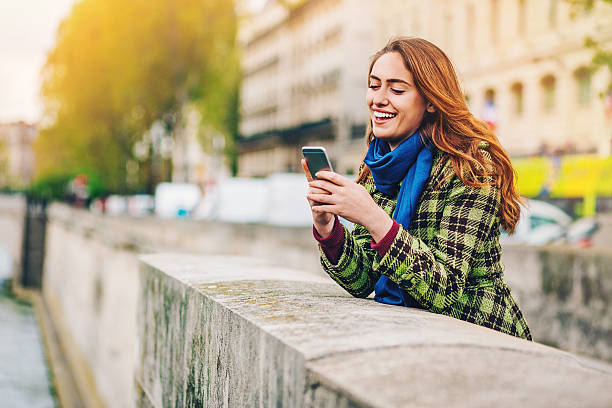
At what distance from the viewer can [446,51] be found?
3294cm

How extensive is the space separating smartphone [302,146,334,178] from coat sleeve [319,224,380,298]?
351 mm

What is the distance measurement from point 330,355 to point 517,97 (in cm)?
3109

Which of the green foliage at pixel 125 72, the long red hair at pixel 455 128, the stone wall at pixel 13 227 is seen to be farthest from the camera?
the stone wall at pixel 13 227

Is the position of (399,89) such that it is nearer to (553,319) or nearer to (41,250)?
(553,319)

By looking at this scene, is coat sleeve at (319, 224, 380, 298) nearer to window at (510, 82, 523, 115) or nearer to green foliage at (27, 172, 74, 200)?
window at (510, 82, 523, 115)

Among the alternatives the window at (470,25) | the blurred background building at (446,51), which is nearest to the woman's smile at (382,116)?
the blurred background building at (446,51)

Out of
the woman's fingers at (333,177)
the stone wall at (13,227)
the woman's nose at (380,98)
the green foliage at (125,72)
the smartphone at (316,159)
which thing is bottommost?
the stone wall at (13,227)

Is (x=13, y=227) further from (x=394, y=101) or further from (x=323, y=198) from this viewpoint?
(x=323, y=198)

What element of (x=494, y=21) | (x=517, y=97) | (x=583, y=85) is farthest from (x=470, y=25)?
(x=583, y=85)

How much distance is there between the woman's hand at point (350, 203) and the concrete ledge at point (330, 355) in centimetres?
26

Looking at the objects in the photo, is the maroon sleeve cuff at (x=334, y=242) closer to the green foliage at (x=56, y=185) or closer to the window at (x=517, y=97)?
the window at (x=517, y=97)

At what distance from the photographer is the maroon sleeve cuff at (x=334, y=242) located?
3.10 metres

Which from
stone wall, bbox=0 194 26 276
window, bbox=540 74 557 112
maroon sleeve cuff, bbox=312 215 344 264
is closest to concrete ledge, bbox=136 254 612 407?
maroon sleeve cuff, bbox=312 215 344 264

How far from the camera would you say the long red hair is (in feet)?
9.57
